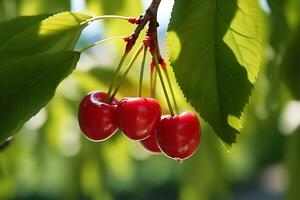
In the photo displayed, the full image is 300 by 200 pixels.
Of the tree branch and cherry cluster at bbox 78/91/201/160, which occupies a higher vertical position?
the tree branch

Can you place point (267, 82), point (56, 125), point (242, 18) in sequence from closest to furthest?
point (242, 18) < point (267, 82) < point (56, 125)

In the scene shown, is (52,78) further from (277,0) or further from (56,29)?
(277,0)

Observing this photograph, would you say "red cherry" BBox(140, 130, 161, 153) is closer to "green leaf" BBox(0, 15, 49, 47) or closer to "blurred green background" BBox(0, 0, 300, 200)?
"green leaf" BBox(0, 15, 49, 47)

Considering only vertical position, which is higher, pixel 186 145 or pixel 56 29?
pixel 56 29

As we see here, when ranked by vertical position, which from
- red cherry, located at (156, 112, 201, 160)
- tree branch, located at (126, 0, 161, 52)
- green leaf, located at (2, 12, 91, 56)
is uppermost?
tree branch, located at (126, 0, 161, 52)

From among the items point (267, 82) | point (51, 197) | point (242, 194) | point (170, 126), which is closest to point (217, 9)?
point (170, 126)

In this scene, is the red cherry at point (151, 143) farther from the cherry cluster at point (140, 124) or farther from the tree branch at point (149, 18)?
the tree branch at point (149, 18)

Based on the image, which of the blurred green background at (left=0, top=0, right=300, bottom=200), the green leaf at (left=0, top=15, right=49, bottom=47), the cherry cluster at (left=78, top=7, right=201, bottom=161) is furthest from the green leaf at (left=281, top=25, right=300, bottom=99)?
the green leaf at (left=0, top=15, right=49, bottom=47)
